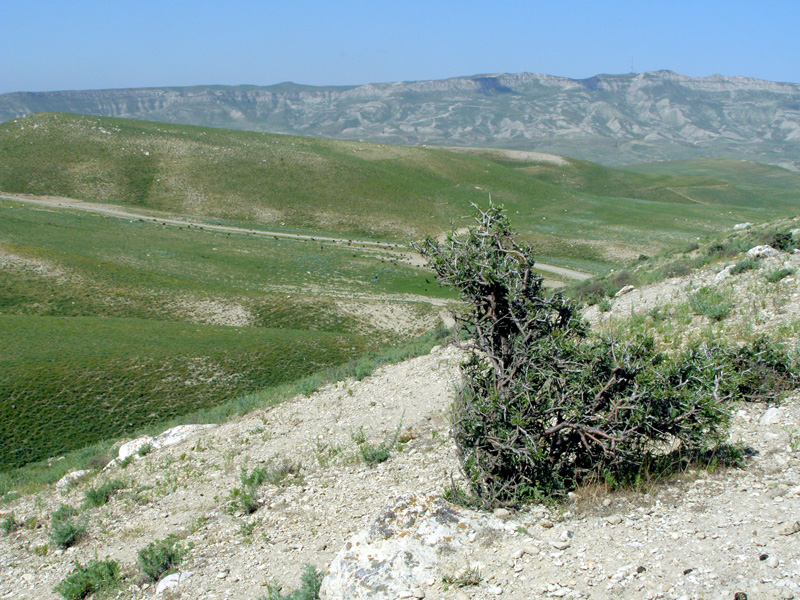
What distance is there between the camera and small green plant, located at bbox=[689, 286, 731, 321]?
572 inches

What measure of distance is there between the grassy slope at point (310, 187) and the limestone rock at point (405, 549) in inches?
2111

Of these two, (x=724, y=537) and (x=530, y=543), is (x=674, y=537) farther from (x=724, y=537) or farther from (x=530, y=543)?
(x=530, y=543)

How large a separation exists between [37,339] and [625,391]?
26794mm

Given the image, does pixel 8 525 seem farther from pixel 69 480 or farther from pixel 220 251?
pixel 220 251

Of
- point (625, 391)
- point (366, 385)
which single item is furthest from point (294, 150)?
point (625, 391)

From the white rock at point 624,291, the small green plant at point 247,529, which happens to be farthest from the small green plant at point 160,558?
the white rock at point 624,291

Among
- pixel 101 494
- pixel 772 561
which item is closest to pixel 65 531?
pixel 101 494

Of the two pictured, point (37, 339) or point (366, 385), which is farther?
point (37, 339)

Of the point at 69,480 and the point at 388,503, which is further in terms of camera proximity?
the point at 69,480

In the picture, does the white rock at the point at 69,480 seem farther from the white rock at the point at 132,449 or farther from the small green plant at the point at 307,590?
the small green plant at the point at 307,590

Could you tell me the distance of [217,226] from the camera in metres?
69.4

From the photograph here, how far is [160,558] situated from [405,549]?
429 cm

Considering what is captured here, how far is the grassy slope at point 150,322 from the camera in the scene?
2175 centimetres

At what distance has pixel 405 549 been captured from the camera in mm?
6719
